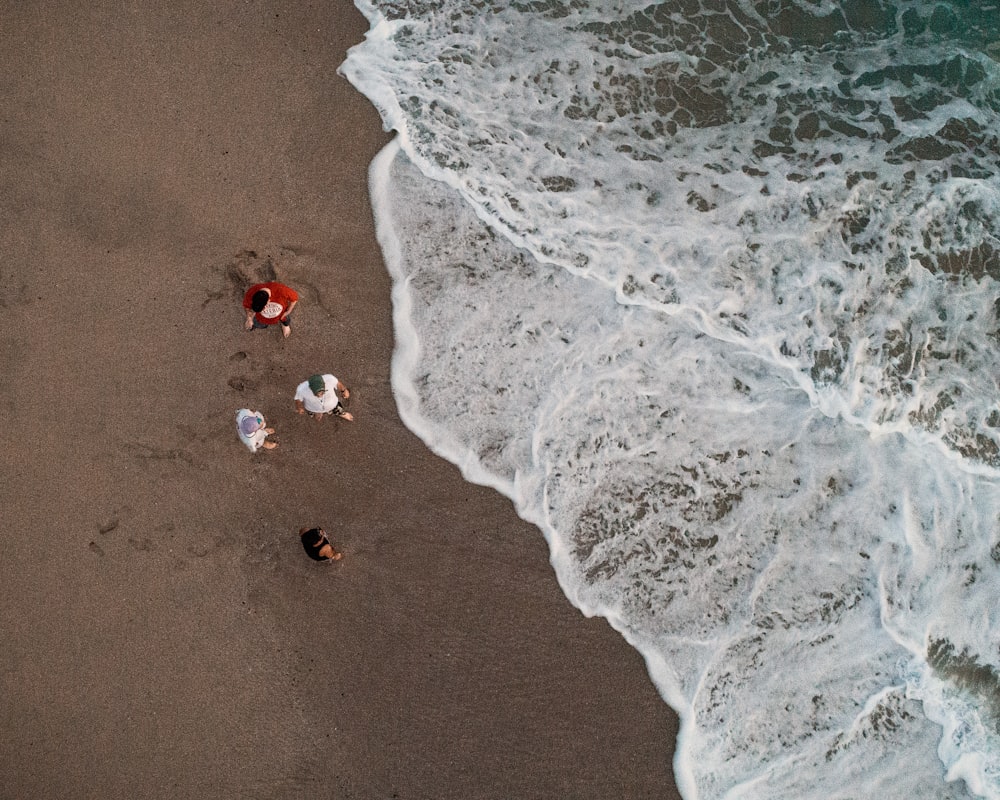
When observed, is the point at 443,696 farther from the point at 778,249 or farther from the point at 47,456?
the point at 778,249

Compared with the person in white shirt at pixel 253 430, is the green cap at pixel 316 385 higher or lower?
higher

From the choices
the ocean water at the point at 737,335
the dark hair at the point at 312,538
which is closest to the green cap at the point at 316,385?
the ocean water at the point at 737,335

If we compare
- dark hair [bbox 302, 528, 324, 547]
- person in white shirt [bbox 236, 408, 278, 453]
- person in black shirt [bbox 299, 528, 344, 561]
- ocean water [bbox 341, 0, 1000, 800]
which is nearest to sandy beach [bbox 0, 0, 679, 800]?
person in white shirt [bbox 236, 408, 278, 453]

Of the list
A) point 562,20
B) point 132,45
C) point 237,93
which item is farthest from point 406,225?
point 132,45

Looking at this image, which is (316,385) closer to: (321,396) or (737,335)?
(321,396)

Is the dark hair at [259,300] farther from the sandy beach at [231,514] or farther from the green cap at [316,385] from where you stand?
the green cap at [316,385]

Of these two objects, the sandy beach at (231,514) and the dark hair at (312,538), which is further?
the sandy beach at (231,514)
